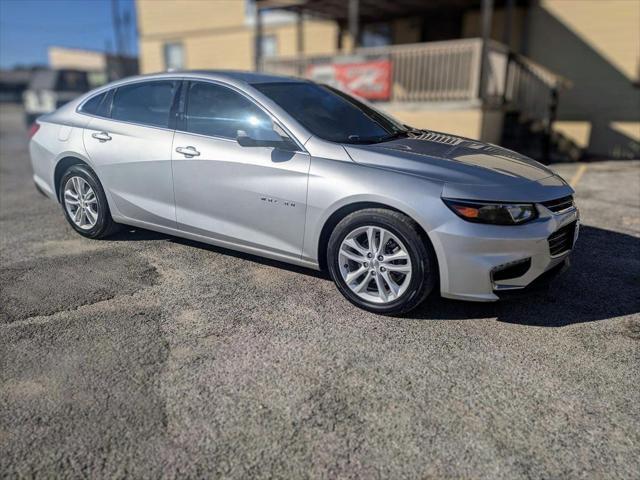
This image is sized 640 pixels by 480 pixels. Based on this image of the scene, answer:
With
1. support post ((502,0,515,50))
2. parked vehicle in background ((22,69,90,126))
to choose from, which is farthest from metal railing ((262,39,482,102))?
parked vehicle in background ((22,69,90,126))

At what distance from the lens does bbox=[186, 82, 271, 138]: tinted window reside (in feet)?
13.1

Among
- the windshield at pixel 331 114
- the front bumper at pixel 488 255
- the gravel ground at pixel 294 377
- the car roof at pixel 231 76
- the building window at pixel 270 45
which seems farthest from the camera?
the building window at pixel 270 45

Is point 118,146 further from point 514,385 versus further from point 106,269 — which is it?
point 514,385

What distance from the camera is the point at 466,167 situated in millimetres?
Answer: 3445

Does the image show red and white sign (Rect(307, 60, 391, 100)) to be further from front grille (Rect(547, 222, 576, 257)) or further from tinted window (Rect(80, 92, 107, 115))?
front grille (Rect(547, 222, 576, 257))

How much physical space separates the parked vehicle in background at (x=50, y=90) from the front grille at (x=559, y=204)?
18.0 meters

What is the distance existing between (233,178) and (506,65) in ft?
30.1

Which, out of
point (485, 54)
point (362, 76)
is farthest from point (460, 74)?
point (362, 76)

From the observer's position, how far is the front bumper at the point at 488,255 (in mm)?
3152

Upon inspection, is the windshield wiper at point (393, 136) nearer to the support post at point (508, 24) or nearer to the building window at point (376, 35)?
the support post at point (508, 24)

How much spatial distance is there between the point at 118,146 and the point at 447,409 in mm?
3582

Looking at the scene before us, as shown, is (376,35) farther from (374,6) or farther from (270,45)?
(270,45)

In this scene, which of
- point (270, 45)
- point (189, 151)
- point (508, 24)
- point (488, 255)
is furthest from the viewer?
point (270, 45)

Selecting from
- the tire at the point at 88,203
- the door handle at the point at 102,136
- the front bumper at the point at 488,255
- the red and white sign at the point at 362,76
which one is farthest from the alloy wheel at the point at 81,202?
the red and white sign at the point at 362,76
